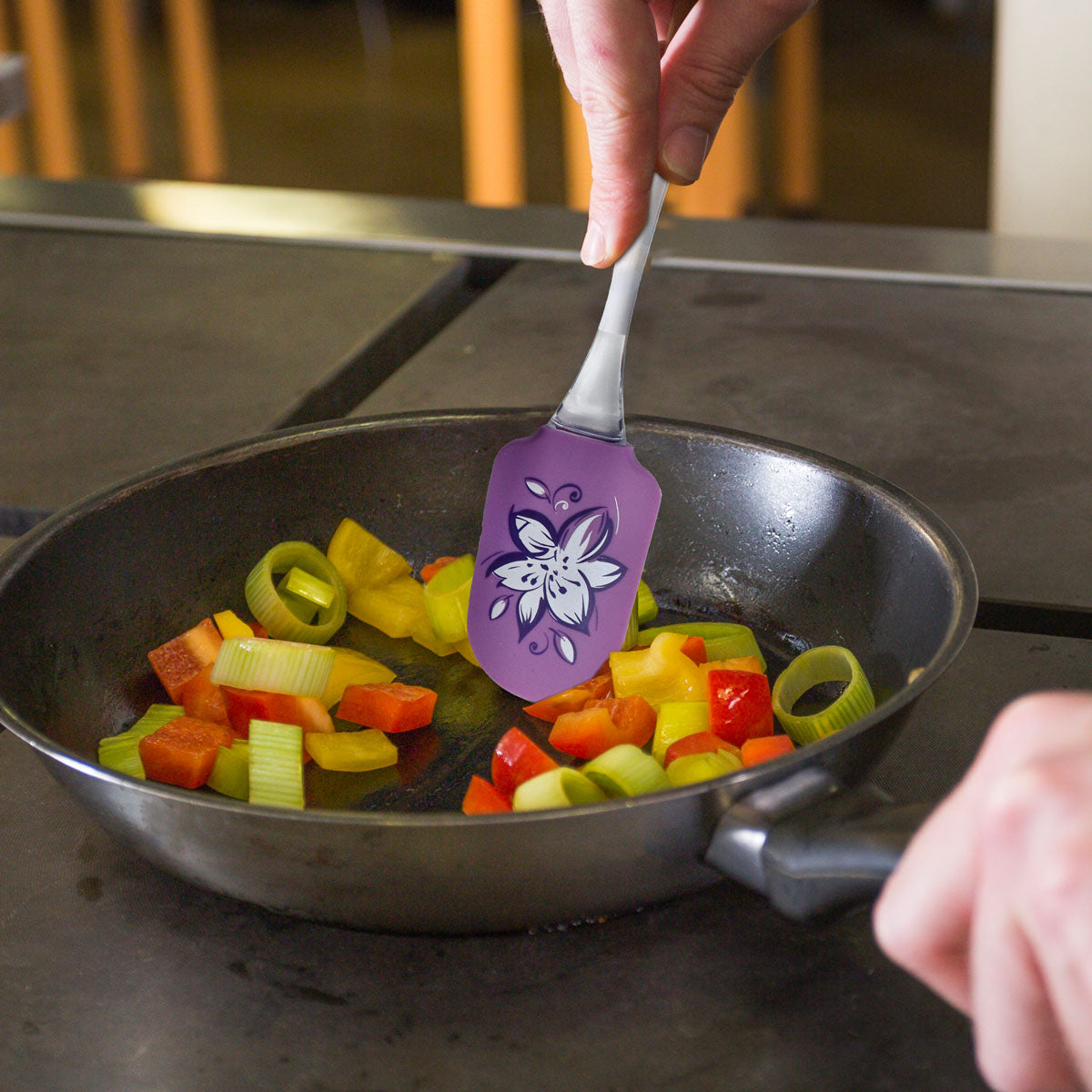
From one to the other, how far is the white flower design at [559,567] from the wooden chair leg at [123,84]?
4.50m

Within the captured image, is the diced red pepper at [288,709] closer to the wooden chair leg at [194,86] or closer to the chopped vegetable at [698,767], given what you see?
the chopped vegetable at [698,767]

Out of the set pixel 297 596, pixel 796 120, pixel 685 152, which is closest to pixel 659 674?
pixel 297 596

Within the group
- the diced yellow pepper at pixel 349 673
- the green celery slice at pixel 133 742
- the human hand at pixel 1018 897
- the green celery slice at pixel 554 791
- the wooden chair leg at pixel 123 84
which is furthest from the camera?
the wooden chair leg at pixel 123 84

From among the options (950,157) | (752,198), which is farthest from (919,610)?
(950,157)

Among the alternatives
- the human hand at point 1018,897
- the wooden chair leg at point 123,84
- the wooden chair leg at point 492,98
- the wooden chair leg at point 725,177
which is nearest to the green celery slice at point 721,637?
the human hand at point 1018,897

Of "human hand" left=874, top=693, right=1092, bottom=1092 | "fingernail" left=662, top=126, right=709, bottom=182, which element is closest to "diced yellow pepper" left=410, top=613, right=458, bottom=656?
"fingernail" left=662, top=126, right=709, bottom=182

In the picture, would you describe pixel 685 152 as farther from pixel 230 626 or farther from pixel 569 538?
pixel 230 626

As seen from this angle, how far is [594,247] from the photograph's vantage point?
940mm

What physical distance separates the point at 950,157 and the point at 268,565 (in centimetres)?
472

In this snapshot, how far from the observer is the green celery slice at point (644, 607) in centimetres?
95

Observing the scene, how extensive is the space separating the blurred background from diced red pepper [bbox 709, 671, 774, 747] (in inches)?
113

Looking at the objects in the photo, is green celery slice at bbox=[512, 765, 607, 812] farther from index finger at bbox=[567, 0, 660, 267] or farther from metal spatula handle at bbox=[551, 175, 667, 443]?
index finger at bbox=[567, 0, 660, 267]

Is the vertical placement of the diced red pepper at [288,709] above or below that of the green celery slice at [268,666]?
below

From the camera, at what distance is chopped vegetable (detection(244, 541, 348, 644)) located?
913 mm
